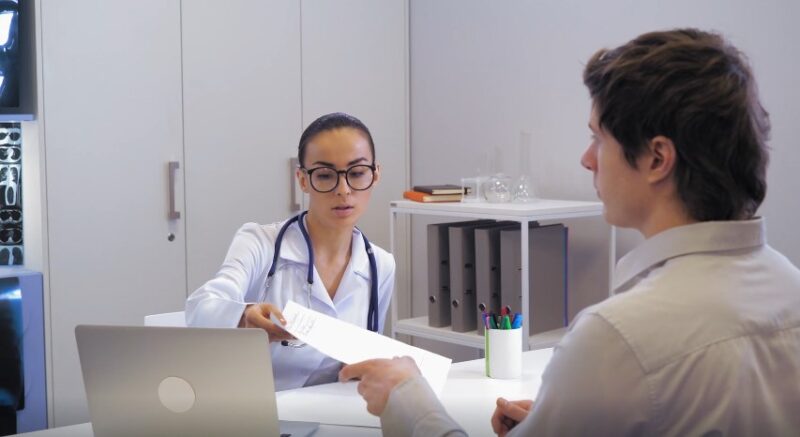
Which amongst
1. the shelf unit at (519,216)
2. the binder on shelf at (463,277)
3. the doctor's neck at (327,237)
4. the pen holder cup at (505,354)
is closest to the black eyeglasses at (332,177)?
the doctor's neck at (327,237)

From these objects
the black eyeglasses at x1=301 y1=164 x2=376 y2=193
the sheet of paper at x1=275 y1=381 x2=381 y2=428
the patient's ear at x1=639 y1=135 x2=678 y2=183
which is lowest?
the sheet of paper at x1=275 y1=381 x2=381 y2=428

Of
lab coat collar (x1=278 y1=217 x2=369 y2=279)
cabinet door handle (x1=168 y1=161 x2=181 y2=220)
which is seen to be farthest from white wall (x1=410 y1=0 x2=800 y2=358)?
cabinet door handle (x1=168 y1=161 x2=181 y2=220)

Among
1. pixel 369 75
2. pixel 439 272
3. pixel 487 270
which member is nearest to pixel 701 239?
pixel 487 270

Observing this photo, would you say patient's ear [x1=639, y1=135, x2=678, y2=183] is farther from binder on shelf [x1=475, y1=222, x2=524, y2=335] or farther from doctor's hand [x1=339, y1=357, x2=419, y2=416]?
binder on shelf [x1=475, y1=222, x2=524, y2=335]

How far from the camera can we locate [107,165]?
3361mm

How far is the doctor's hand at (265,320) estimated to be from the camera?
188 centimetres

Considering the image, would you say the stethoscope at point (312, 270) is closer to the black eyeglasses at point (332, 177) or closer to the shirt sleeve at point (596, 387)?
the black eyeglasses at point (332, 177)

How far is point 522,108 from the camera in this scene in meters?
3.73

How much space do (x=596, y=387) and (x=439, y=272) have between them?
2.35 metres

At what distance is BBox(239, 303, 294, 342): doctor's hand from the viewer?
1.88m

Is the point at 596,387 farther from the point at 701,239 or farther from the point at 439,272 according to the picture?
the point at 439,272

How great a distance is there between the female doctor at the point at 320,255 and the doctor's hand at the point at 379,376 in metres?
0.85

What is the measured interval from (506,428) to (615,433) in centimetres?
→ 46

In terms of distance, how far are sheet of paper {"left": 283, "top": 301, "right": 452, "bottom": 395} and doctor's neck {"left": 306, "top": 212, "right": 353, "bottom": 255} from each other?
A: 51cm
